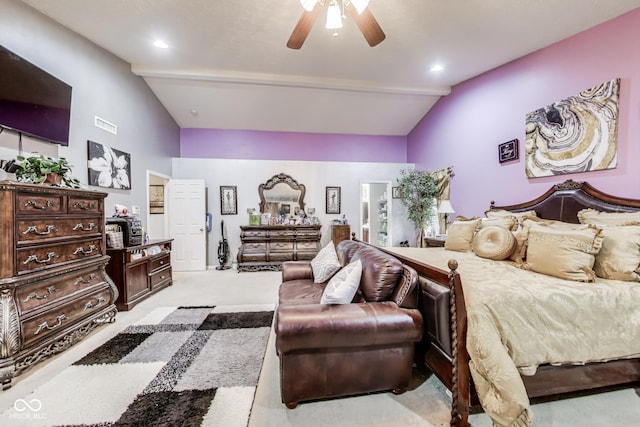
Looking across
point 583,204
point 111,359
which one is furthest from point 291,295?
point 583,204

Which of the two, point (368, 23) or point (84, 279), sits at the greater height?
point (368, 23)

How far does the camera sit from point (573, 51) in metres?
2.72

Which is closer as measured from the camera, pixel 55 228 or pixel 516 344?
pixel 516 344

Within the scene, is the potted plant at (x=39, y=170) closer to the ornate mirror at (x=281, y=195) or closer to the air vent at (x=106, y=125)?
the air vent at (x=106, y=125)

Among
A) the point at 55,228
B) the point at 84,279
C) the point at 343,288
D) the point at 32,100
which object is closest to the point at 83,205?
the point at 55,228

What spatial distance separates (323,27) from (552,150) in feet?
10.1

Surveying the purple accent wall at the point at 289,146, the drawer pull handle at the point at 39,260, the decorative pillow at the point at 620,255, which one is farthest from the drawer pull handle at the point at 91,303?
the decorative pillow at the point at 620,255

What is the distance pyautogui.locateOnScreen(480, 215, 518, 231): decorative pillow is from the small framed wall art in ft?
3.20

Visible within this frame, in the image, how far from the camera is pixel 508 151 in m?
3.44

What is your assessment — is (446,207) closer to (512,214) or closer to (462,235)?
(512,214)

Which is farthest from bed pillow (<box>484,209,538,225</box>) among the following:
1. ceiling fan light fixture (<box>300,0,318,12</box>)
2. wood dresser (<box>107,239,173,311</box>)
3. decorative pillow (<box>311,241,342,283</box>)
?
wood dresser (<box>107,239,173,311</box>)

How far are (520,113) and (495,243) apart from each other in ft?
6.70

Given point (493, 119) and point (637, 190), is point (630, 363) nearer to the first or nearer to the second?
point (637, 190)

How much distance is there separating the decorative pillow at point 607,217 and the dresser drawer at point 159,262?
5267 millimetres
